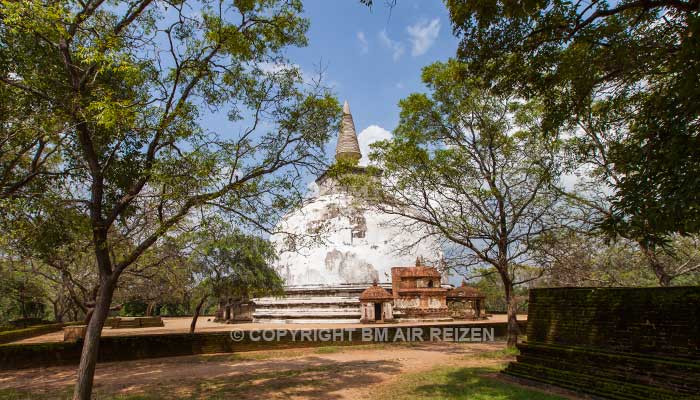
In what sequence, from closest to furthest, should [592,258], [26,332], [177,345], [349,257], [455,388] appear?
[455,388], [177,345], [592,258], [26,332], [349,257]

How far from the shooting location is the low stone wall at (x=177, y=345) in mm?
11398

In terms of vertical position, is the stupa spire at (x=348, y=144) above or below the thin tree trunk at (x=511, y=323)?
above

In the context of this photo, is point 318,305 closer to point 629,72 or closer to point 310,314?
point 310,314

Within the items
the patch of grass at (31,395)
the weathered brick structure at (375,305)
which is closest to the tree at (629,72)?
the patch of grass at (31,395)

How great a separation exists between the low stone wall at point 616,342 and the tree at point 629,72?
3.72ft

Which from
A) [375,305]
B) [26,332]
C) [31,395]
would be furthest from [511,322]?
[26,332]

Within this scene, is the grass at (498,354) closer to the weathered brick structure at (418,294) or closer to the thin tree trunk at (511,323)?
the thin tree trunk at (511,323)

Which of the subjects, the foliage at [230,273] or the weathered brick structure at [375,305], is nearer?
the foliage at [230,273]

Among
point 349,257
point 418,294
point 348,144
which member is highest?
point 348,144

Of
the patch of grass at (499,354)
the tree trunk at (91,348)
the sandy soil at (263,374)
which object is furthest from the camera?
the patch of grass at (499,354)

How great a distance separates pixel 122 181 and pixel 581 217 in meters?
12.7

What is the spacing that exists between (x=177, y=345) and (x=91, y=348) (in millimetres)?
7015

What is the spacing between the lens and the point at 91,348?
718 centimetres

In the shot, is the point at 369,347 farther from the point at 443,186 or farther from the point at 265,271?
the point at 265,271
